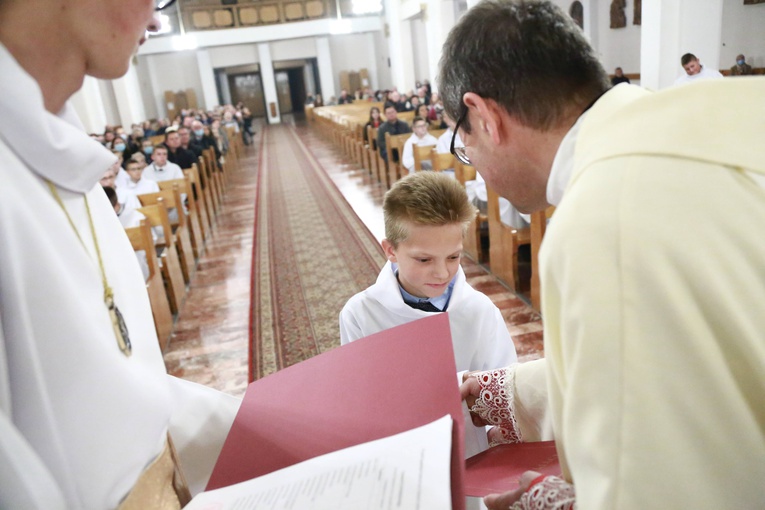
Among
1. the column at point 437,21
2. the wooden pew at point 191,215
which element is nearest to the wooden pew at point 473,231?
the wooden pew at point 191,215

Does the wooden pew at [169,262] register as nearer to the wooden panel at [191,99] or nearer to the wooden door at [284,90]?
the wooden panel at [191,99]

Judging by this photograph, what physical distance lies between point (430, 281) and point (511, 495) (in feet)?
3.50

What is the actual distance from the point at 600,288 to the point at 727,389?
213mm

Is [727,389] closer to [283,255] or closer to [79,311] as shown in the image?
→ [79,311]

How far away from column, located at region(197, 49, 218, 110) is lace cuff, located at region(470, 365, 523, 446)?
28715 mm

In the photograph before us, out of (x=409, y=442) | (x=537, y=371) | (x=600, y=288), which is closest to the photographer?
(x=600, y=288)

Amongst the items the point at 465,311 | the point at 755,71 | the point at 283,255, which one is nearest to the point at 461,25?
the point at 465,311

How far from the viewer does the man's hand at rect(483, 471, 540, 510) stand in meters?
1.06

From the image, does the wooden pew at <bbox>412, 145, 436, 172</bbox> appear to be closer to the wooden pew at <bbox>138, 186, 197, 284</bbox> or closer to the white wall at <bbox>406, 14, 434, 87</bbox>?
the wooden pew at <bbox>138, 186, 197, 284</bbox>

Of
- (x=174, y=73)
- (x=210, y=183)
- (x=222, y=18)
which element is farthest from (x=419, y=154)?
(x=174, y=73)

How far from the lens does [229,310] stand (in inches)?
207

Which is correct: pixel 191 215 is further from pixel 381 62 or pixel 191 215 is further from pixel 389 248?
pixel 381 62

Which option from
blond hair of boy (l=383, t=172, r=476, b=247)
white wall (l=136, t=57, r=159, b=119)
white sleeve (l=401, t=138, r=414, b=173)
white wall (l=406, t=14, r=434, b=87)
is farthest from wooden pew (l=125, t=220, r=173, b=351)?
white wall (l=136, t=57, r=159, b=119)

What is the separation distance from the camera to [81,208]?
0.99 m
